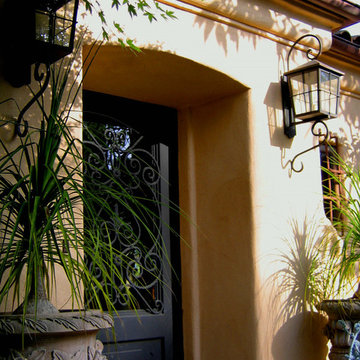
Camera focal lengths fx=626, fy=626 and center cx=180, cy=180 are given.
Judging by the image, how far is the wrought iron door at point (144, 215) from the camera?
4.11m

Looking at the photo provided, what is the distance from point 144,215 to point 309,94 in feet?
4.72

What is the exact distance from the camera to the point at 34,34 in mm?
2861

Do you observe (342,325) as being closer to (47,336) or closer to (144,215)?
(144,215)

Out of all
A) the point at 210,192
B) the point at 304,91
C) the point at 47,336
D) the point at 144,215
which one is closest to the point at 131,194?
the point at 144,215

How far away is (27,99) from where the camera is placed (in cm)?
312

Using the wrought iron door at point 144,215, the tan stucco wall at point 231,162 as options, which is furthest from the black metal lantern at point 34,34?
the wrought iron door at point 144,215

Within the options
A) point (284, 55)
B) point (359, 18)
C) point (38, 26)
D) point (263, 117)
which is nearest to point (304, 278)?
point (263, 117)

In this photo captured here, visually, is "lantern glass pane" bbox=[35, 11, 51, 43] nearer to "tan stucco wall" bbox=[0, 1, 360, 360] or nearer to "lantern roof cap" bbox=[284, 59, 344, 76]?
"tan stucco wall" bbox=[0, 1, 360, 360]

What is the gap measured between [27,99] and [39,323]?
4.49ft

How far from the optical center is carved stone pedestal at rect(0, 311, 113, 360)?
6.90 feet

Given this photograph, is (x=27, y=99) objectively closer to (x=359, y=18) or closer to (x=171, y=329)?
(x=171, y=329)

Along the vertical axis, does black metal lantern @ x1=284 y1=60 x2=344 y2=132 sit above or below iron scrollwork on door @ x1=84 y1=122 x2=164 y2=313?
above

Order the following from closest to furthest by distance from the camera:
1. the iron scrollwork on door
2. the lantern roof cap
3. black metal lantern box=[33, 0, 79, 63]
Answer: black metal lantern box=[33, 0, 79, 63]
the iron scrollwork on door
the lantern roof cap

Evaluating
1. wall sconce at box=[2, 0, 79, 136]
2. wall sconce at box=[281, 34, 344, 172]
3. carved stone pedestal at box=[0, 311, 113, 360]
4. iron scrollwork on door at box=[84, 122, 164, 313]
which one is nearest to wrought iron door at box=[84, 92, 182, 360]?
iron scrollwork on door at box=[84, 122, 164, 313]
